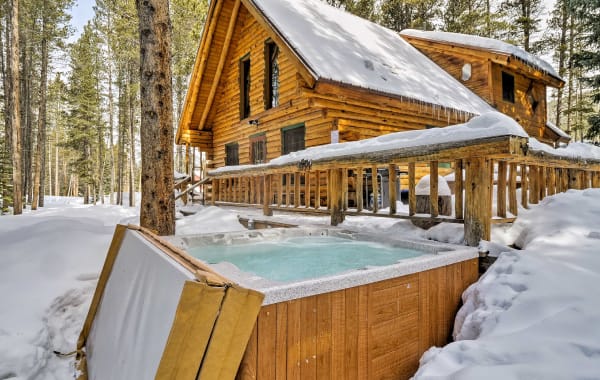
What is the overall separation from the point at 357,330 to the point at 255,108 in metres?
10.5

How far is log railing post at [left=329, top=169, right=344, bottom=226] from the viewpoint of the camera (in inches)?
182

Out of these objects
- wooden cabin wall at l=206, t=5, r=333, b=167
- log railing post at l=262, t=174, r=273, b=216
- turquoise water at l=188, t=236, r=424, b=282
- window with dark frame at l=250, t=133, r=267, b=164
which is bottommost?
turquoise water at l=188, t=236, r=424, b=282

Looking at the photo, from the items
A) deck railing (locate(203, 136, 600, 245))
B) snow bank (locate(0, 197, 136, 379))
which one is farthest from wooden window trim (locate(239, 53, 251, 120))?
snow bank (locate(0, 197, 136, 379))

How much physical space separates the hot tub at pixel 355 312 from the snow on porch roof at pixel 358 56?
5563 millimetres

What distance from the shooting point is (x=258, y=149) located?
1152cm

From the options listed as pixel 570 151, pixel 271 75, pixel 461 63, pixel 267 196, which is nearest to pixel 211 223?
pixel 267 196

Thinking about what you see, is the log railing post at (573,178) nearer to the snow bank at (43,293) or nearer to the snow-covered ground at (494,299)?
the snow-covered ground at (494,299)

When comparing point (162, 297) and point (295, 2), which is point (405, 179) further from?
point (162, 297)

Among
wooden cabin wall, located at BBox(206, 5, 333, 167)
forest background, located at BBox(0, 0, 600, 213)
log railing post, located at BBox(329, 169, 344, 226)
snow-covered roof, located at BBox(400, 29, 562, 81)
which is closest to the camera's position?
log railing post, located at BBox(329, 169, 344, 226)

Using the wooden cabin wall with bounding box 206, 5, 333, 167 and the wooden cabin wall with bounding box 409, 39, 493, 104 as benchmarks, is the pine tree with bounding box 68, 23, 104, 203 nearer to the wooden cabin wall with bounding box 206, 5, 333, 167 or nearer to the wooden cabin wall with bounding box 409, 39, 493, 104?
the wooden cabin wall with bounding box 206, 5, 333, 167

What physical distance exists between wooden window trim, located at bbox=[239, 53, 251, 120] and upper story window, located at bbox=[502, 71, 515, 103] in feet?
35.0

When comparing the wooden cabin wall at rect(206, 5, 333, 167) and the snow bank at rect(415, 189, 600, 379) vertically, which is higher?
the wooden cabin wall at rect(206, 5, 333, 167)

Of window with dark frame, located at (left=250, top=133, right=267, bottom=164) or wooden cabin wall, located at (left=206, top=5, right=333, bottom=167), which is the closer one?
wooden cabin wall, located at (left=206, top=5, right=333, bottom=167)

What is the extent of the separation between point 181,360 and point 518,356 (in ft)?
5.55
